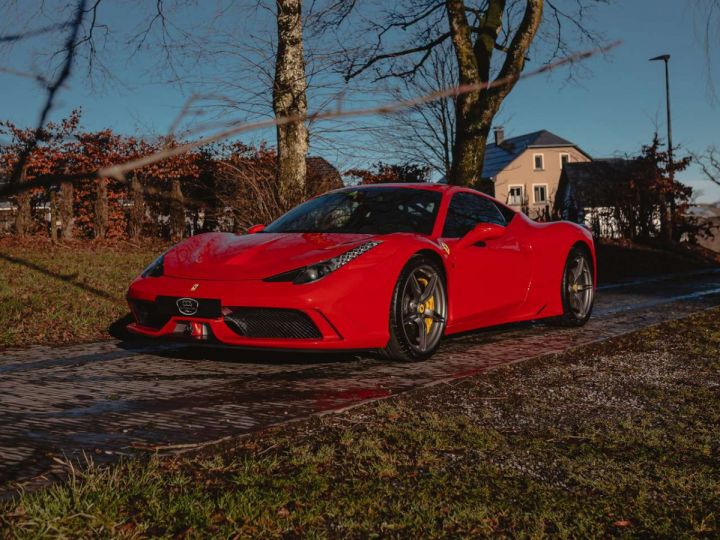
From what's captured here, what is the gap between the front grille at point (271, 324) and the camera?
4.82 m

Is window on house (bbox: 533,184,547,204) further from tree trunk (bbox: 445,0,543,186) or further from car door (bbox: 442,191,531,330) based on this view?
car door (bbox: 442,191,531,330)

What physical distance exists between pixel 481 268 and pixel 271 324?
6.18 feet

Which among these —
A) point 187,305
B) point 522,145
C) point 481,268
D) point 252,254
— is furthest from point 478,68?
point 522,145

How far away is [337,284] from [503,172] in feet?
211

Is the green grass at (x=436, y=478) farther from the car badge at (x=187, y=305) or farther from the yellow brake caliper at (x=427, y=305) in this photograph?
the car badge at (x=187, y=305)

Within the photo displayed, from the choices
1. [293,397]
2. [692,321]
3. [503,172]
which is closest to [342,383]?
[293,397]

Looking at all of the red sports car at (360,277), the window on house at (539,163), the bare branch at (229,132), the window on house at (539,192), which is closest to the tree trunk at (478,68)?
the red sports car at (360,277)

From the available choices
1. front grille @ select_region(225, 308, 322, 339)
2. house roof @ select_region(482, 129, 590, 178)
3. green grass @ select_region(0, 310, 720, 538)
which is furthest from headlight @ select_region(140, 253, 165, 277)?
house roof @ select_region(482, 129, 590, 178)

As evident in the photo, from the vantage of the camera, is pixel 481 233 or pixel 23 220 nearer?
pixel 481 233

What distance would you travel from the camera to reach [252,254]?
206 inches

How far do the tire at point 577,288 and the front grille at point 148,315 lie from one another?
11.8 ft

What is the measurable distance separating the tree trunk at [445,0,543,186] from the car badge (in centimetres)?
843

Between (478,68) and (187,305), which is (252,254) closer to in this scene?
(187,305)

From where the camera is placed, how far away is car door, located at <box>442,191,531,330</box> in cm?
580
